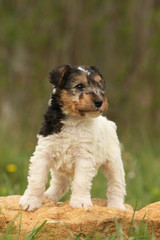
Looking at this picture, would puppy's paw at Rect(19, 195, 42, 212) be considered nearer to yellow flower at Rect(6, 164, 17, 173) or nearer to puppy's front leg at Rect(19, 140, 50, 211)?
puppy's front leg at Rect(19, 140, 50, 211)

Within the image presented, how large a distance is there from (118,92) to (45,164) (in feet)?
33.6

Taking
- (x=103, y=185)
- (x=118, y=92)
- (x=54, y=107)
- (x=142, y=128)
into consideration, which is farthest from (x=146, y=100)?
(x=54, y=107)

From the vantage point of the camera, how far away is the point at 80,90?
16.9 ft

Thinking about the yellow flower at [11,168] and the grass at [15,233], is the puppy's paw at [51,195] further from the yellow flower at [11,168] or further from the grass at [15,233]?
the yellow flower at [11,168]

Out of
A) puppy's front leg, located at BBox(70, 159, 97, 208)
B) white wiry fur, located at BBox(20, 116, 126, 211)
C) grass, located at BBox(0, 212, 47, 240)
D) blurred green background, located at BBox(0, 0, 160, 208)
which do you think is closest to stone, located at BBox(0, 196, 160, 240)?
grass, located at BBox(0, 212, 47, 240)

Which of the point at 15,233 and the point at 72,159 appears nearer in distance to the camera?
the point at 15,233

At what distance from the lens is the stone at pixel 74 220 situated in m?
4.48

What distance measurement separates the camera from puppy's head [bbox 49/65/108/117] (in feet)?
16.4

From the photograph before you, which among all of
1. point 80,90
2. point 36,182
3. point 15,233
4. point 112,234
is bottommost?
point 15,233

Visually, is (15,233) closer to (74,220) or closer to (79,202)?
(74,220)

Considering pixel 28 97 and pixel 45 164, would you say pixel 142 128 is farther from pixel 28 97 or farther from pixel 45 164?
pixel 45 164

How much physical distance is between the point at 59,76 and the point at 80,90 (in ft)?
1.11

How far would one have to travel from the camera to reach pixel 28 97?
16953 millimetres

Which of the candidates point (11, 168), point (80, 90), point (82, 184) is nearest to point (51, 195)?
point (82, 184)
